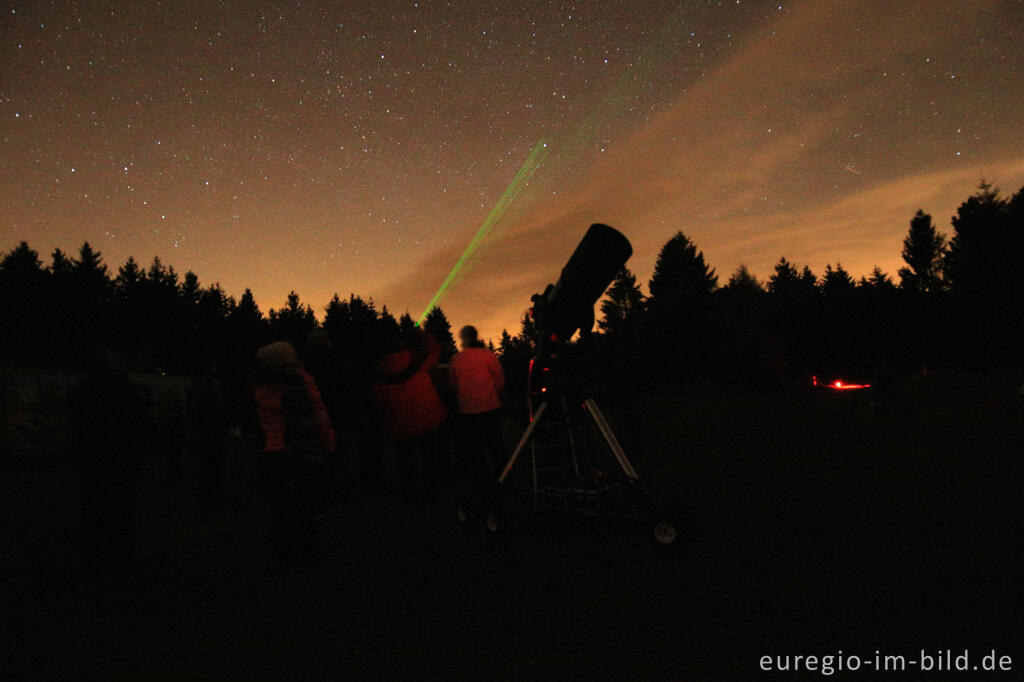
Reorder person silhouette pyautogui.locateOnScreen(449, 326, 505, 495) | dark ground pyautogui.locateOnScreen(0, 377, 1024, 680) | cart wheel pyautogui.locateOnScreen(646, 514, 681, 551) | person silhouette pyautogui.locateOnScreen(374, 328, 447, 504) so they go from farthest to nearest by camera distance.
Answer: person silhouette pyautogui.locateOnScreen(374, 328, 447, 504) → person silhouette pyautogui.locateOnScreen(449, 326, 505, 495) → cart wheel pyautogui.locateOnScreen(646, 514, 681, 551) → dark ground pyautogui.locateOnScreen(0, 377, 1024, 680)

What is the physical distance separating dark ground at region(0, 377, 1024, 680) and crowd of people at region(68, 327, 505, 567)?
1.59 ft

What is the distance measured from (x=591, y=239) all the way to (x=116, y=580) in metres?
4.26

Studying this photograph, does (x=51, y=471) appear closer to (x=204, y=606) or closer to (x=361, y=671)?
(x=204, y=606)

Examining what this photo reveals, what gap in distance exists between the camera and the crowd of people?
5.10 m

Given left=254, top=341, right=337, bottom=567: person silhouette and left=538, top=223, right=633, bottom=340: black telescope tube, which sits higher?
left=538, top=223, right=633, bottom=340: black telescope tube

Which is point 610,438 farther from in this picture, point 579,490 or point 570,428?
point 570,428

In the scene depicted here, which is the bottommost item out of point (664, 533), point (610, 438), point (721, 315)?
point (664, 533)

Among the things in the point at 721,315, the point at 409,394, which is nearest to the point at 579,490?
the point at 409,394

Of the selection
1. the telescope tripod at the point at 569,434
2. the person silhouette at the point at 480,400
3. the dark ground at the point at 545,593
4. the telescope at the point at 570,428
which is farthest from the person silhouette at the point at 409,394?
the telescope tripod at the point at 569,434

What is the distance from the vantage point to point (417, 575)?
467 cm

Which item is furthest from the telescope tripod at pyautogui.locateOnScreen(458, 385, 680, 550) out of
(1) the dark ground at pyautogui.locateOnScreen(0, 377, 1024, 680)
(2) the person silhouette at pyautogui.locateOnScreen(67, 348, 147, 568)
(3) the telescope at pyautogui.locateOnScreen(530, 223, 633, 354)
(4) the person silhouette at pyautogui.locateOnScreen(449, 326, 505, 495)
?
(2) the person silhouette at pyautogui.locateOnScreen(67, 348, 147, 568)

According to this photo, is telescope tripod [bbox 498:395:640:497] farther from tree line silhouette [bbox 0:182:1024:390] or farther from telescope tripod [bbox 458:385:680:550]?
tree line silhouette [bbox 0:182:1024:390]

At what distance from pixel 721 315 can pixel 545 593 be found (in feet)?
197

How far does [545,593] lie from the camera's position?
4145 millimetres
